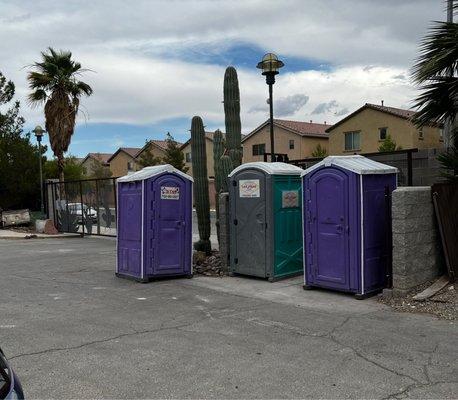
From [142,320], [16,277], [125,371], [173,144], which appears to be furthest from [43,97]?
[173,144]

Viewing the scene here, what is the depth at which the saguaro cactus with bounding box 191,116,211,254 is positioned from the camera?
1170cm

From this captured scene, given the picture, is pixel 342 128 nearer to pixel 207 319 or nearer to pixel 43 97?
pixel 43 97

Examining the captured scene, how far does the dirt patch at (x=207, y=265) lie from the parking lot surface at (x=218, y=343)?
3.82 feet

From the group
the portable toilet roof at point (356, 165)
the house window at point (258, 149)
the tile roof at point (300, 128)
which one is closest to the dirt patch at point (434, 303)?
the portable toilet roof at point (356, 165)

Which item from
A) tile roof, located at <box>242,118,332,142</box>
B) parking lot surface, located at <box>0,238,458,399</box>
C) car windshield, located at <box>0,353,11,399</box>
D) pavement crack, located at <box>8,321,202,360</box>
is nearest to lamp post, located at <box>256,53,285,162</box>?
parking lot surface, located at <box>0,238,458,399</box>

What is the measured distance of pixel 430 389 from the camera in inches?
166

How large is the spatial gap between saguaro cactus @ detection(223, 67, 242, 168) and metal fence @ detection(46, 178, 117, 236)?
6.67 meters

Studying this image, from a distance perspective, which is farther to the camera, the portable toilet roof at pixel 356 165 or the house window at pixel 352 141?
the house window at pixel 352 141

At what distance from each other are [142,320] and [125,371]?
6.10ft

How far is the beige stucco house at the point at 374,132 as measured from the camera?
3584 centimetres

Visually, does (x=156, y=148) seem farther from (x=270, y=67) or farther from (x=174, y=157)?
(x=270, y=67)

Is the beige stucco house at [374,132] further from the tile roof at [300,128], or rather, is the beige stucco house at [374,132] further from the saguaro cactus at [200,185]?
the saguaro cactus at [200,185]

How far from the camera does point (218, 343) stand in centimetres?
546

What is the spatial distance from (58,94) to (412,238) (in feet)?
62.0
